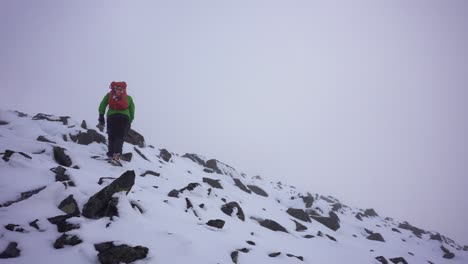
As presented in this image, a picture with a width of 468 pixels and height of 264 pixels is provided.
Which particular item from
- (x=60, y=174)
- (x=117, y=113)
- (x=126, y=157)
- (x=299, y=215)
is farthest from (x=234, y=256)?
(x=299, y=215)

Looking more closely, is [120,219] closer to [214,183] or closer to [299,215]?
[214,183]

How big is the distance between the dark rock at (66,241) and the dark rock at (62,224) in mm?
304

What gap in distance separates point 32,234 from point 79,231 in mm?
732

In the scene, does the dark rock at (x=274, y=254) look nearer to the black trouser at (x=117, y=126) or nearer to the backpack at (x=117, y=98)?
the black trouser at (x=117, y=126)

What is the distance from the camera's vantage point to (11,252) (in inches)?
169

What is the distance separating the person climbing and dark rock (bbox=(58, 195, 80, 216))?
4529mm

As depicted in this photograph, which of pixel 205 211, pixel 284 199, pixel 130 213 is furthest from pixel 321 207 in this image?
pixel 130 213

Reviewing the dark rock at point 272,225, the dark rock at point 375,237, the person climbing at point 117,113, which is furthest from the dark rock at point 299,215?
the person climbing at point 117,113

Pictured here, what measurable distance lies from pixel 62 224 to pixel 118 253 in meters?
1.43

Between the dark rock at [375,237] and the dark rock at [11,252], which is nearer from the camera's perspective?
the dark rock at [11,252]

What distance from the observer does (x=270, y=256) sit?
703 centimetres

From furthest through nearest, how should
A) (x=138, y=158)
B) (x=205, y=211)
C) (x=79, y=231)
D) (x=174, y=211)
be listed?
(x=138, y=158)
(x=205, y=211)
(x=174, y=211)
(x=79, y=231)

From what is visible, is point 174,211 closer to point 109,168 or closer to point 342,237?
point 109,168

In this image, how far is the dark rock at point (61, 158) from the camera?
29.0 ft
